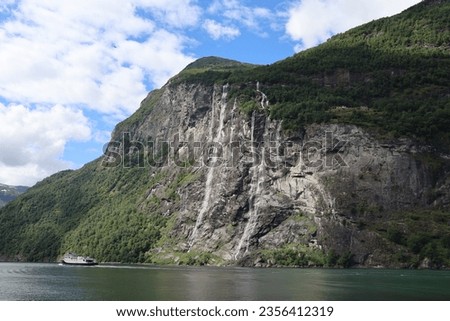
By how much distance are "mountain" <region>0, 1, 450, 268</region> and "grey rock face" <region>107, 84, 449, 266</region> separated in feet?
0.95

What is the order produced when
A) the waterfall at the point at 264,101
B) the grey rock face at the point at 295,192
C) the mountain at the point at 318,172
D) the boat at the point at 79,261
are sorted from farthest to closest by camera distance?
the waterfall at the point at 264,101 < the boat at the point at 79,261 < the grey rock face at the point at 295,192 < the mountain at the point at 318,172

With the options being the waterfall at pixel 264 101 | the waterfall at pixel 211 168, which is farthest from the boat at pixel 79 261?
the waterfall at pixel 264 101

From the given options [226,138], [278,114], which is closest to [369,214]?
[278,114]

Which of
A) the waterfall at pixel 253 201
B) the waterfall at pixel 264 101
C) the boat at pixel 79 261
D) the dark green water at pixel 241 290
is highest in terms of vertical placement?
the waterfall at pixel 264 101

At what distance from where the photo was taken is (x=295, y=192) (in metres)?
145

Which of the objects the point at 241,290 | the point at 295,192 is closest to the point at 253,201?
the point at 295,192

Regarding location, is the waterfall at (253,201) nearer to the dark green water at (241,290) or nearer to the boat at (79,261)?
the boat at (79,261)

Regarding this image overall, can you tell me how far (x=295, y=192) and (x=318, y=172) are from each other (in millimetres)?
7873

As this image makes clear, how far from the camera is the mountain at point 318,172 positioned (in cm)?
13188

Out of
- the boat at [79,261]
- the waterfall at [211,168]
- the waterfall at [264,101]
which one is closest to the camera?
the waterfall at [211,168]

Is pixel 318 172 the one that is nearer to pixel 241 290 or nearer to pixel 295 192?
pixel 295 192

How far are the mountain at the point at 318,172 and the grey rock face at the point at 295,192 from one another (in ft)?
0.95

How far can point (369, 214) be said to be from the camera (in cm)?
13325

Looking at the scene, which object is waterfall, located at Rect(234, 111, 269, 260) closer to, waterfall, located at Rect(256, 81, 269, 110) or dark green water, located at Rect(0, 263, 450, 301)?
waterfall, located at Rect(256, 81, 269, 110)
